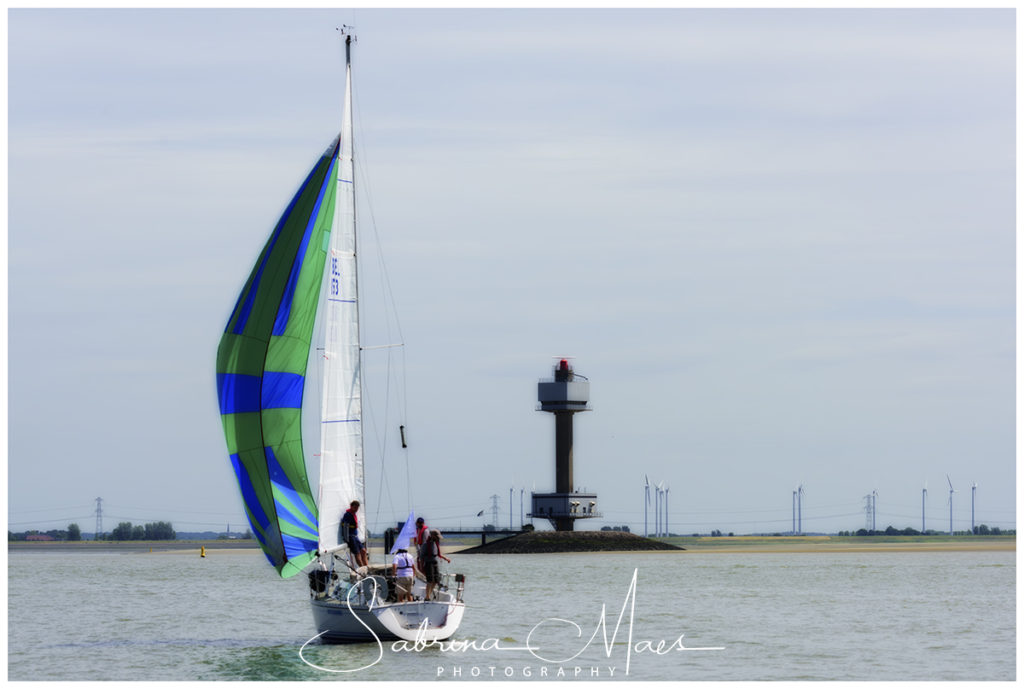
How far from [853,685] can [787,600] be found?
23.9 meters

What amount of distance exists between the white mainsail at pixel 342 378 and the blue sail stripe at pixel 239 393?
1.41m

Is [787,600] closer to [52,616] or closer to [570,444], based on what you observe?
[52,616]

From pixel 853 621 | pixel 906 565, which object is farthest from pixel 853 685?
pixel 906 565

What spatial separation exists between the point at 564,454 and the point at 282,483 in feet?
264

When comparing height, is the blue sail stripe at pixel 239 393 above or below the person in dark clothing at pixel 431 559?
above

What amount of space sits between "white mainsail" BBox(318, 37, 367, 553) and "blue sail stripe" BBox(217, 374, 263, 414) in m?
1.41

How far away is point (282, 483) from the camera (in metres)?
30.5

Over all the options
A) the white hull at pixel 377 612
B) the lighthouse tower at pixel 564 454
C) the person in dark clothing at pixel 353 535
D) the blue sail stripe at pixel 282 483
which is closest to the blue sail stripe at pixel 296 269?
the blue sail stripe at pixel 282 483

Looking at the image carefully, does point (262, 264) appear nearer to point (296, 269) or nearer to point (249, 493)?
point (296, 269)

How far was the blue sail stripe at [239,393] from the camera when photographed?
3025 cm

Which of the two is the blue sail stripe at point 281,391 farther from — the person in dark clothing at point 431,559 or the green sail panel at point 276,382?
the person in dark clothing at point 431,559

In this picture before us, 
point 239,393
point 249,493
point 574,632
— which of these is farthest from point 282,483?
point 574,632

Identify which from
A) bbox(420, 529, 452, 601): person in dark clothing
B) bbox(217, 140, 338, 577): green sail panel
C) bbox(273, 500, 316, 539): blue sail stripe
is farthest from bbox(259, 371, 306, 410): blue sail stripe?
bbox(420, 529, 452, 601): person in dark clothing

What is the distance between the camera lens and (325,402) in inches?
1196
